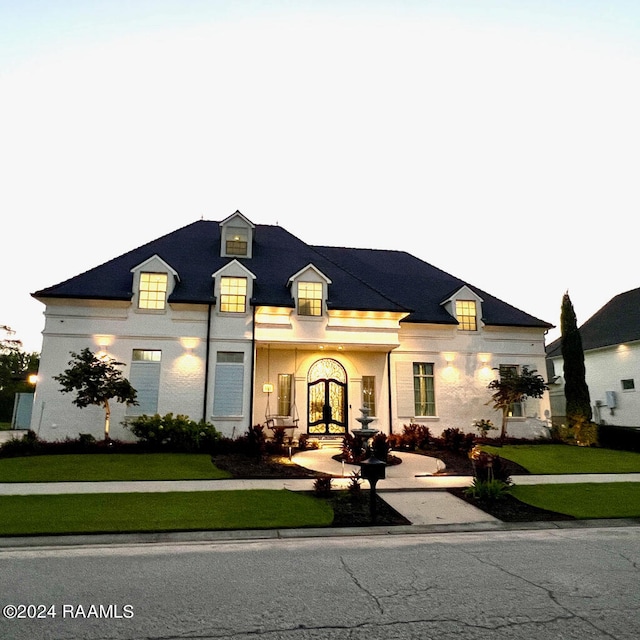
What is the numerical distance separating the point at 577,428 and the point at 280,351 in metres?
15.2

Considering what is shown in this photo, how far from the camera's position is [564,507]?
951 cm

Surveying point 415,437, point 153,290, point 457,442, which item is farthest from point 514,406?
point 153,290

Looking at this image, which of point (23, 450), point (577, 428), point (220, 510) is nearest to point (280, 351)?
point (23, 450)

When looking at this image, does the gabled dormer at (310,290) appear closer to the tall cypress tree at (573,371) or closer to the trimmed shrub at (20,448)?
the trimmed shrub at (20,448)

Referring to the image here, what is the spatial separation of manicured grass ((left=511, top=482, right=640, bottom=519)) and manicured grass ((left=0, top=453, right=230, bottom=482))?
8283 mm

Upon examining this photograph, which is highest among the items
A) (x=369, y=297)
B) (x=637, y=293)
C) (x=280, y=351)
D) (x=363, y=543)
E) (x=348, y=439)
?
(x=637, y=293)

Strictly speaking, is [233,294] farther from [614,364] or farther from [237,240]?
[614,364]

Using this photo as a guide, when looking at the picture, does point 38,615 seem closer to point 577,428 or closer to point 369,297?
point 369,297

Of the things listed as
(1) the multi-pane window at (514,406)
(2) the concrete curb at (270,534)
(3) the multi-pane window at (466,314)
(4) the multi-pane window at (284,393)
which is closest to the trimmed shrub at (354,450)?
(4) the multi-pane window at (284,393)

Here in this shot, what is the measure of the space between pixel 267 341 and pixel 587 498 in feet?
42.8

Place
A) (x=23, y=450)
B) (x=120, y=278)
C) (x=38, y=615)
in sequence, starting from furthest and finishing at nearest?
(x=120, y=278) → (x=23, y=450) → (x=38, y=615)

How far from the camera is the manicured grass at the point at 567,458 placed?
14.6 m

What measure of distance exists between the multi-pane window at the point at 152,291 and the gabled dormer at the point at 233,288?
7.60 ft

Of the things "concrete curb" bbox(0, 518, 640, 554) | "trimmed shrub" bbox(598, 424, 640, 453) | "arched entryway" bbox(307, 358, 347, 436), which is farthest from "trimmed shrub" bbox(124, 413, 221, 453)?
"trimmed shrub" bbox(598, 424, 640, 453)
